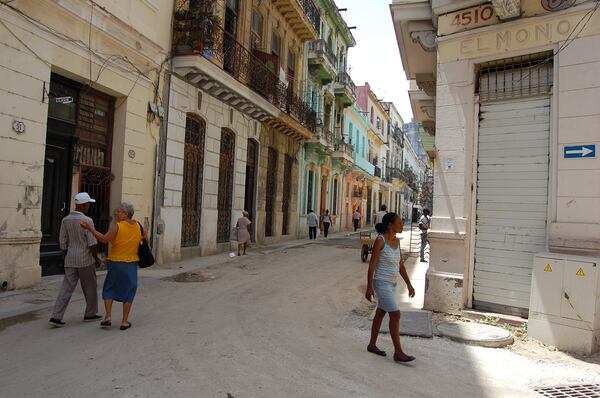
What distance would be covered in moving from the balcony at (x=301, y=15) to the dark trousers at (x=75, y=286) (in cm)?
1490

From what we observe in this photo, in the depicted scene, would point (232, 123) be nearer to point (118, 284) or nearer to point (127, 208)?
point (127, 208)

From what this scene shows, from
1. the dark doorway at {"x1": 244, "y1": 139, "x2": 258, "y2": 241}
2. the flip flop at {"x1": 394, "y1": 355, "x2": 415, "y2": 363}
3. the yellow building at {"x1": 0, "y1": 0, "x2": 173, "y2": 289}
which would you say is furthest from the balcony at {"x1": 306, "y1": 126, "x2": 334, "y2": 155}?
the flip flop at {"x1": 394, "y1": 355, "x2": 415, "y2": 363}

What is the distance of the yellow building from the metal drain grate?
7.36 metres

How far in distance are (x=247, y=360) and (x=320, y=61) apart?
2053 centimetres

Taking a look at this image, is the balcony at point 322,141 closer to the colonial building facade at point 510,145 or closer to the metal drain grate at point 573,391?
the colonial building facade at point 510,145

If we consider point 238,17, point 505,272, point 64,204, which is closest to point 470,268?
point 505,272

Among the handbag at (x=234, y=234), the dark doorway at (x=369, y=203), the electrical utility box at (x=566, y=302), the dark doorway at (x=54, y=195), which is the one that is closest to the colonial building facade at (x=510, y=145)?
the electrical utility box at (x=566, y=302)

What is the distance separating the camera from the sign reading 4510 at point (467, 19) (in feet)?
23.1

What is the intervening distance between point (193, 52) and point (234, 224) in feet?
18.8

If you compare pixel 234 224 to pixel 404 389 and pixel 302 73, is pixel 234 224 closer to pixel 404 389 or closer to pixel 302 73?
pixel 302 73

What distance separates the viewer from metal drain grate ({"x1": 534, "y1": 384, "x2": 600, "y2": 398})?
429 centimetres

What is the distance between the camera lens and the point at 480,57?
23.5 feet

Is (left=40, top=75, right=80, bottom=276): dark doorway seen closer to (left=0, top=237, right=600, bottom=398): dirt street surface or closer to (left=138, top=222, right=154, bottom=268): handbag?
(left=0, top=237, right=600, bottom=398): dirt street surface

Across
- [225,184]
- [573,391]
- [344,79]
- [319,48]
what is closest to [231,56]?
[225,184]
